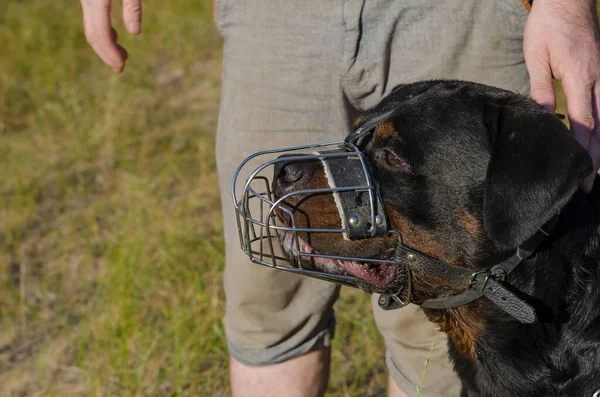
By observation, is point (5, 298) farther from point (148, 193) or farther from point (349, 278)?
point (349, 278)

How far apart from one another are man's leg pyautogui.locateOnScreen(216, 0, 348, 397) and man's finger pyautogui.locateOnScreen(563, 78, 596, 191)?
734mm

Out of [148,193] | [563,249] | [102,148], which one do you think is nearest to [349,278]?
[563,249]

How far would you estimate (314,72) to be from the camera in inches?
104

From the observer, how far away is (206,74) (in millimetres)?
6699

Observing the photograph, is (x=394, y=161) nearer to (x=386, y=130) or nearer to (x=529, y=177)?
(x=386, y=130)

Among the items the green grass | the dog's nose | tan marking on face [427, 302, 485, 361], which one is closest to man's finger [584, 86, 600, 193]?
tan marking on face [427, 302, 485, 361]

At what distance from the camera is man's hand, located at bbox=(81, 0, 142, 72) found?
9.28ft

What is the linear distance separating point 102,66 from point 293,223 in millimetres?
4725

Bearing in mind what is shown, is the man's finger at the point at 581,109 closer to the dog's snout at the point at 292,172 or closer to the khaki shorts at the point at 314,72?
the khaki shorts at the point at 314,72

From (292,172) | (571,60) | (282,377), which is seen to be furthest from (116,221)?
(571,60)

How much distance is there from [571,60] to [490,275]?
67 cm

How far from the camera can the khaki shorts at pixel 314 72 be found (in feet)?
8.41

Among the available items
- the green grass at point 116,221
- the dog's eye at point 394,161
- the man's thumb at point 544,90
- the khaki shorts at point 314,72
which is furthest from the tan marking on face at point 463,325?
the green grass at point 116,221

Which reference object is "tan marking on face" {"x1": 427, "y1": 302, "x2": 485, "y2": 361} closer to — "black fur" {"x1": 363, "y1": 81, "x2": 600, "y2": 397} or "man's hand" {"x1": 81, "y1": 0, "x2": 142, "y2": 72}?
"black fur" {"x1": 363, "y1": 81, "x2": 600, "y2": 397}
